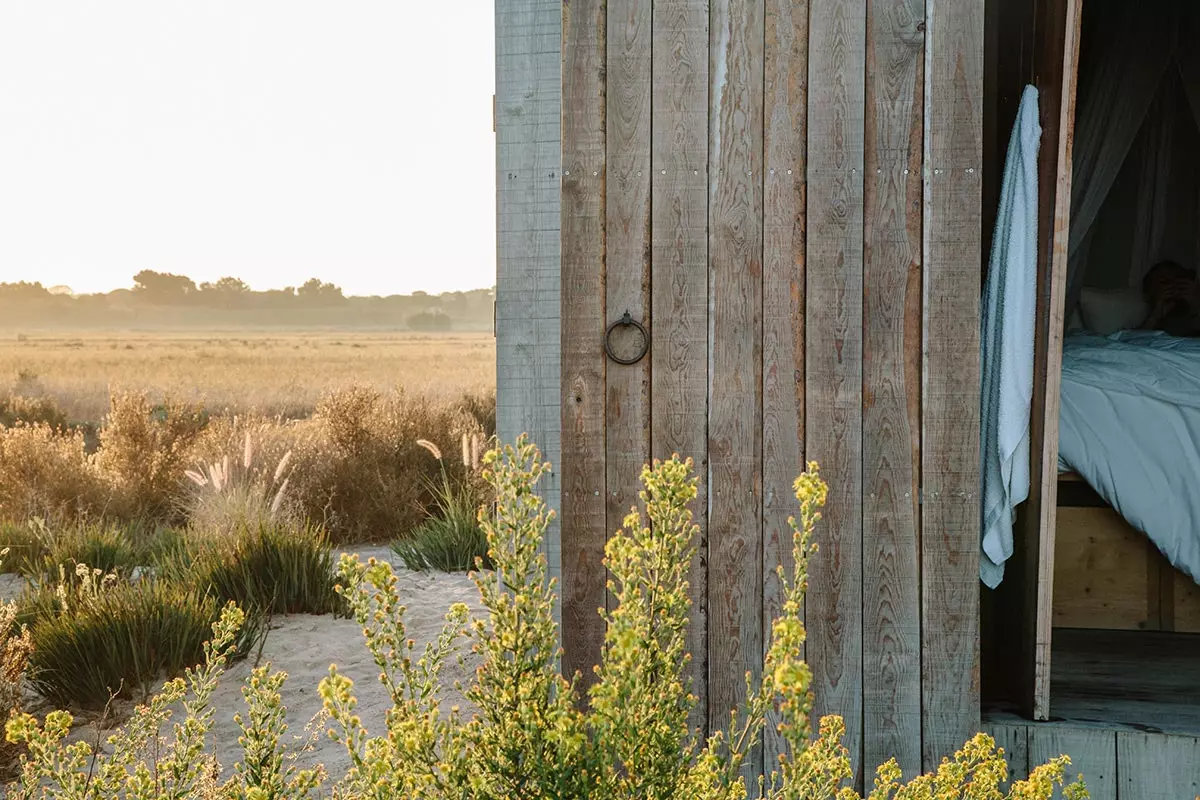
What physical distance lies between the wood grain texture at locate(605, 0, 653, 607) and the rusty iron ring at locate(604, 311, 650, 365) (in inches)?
0.6

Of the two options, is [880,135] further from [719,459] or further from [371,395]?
[371,395]

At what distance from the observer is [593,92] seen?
2.82 metres

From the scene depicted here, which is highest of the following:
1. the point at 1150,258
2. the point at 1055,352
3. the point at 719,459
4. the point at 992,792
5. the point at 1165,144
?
the point at 1165,144

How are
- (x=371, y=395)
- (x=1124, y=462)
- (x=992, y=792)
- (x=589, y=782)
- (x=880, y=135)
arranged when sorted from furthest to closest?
1. (x=371, y=395)
2. (x=1124, y=462)
3. (x=880, y=135)
4. (x=992, y=792)
5. (x=589, y=782)

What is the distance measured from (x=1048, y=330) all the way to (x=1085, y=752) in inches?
44.1

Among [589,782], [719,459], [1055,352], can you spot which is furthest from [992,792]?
[1055,352]

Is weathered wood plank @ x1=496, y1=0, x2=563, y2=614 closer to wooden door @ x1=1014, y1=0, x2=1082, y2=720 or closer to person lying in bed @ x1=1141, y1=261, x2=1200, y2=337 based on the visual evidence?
wooden door @ x1=1014, y1=0, x2=1082, y2=720

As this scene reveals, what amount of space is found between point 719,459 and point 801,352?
0.35 meters

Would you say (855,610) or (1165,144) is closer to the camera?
(855,610)

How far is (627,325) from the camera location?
9.28ft

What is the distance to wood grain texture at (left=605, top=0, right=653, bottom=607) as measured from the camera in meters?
2.81

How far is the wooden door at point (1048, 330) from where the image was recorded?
9.55ft

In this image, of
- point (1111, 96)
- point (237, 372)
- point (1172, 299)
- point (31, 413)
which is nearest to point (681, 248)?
point (1111, 96)

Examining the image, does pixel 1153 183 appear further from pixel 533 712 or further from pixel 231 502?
pixel 533 712
